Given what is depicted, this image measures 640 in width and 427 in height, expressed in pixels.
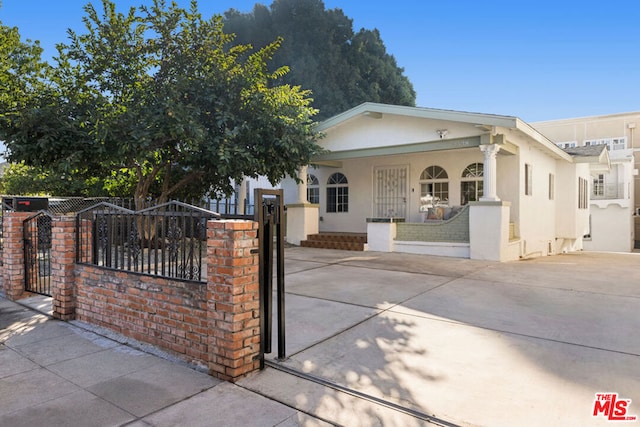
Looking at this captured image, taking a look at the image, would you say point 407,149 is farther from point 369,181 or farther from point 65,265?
point 65,265

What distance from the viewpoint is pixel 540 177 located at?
1278 cm

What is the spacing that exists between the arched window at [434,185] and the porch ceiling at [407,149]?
2.08 meters

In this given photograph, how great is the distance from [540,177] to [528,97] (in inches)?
565

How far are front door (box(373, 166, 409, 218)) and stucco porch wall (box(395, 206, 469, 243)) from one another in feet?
6.85

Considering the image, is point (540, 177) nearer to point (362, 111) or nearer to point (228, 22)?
point (362, 111)

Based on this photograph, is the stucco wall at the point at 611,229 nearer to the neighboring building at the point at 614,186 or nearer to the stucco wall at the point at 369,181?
the neighboring building at the point at 614,186

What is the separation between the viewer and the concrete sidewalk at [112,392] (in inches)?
95.7

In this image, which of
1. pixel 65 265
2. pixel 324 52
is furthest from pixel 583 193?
pixel 65 265

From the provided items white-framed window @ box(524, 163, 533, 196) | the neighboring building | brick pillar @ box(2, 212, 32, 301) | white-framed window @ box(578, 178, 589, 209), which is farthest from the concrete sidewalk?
the neighboring building

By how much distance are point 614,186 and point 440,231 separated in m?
17.3

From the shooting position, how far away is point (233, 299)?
2.95 m

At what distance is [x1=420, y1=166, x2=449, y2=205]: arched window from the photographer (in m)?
12.5

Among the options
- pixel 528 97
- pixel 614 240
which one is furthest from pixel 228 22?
pixel 614 240

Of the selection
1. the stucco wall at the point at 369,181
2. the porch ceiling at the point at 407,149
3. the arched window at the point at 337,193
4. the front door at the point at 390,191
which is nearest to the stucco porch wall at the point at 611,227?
the stucco wall at the point at 369,181
